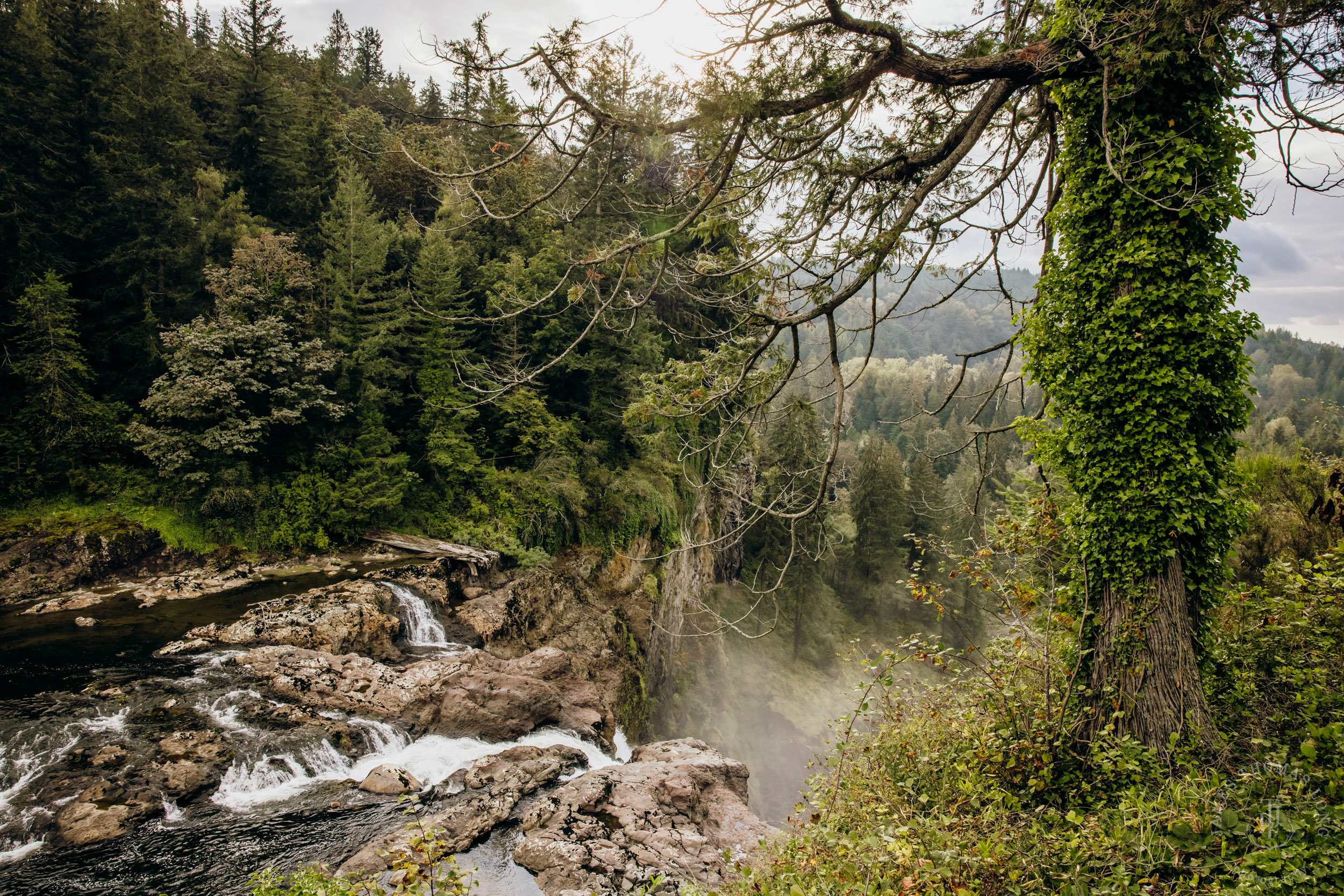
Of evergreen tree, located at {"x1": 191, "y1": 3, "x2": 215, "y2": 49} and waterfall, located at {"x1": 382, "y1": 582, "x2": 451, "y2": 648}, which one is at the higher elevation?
evergreen tree, located at {"x1": 191, "y1": 3, "x2": 215, "y2": 49}

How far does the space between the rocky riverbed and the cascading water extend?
0.14ft

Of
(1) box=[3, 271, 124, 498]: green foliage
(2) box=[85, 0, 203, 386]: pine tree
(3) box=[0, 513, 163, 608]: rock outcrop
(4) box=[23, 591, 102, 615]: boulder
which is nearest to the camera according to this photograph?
(4) box=[23, 591, 102, 615]: boulder

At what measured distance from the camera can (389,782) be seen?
7.82 m

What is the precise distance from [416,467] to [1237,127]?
1656 centimetres

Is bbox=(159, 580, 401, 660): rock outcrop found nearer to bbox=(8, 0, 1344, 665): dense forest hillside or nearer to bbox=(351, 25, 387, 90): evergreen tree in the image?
bbox=(8, 0, 1344, 665): dense forest hillside

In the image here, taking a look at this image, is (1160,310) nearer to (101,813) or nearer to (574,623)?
(101,813)

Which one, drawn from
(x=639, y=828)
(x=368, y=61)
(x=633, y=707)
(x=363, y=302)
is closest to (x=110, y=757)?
(x=639, y=828)

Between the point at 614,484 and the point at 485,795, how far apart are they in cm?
953

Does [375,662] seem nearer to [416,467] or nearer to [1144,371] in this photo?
[416,467]

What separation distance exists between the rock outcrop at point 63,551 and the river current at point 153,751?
1189mm

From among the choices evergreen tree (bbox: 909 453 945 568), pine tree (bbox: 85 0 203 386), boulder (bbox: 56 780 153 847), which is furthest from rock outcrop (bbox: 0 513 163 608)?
evergreen tree (bbox: 909 453 945 568)

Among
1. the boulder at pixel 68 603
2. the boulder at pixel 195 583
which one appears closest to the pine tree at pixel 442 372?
the boulder at pixel 195 583

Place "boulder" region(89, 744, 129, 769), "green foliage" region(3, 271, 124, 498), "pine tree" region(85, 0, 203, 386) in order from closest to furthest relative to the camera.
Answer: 1. "boulder" region(89, 744, 129, 769)
2. "green foliage" region(3, 271, 124, 498)
3. "pine tree" region(85, 0, 203, 386)

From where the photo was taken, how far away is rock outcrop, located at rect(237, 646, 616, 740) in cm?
906
